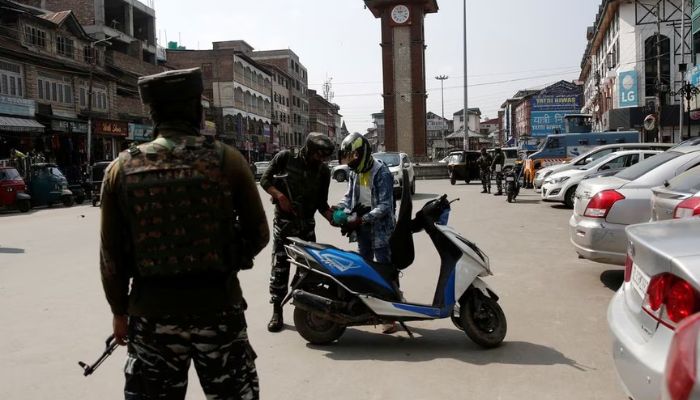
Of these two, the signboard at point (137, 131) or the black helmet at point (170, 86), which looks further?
the signboard at point (137, 131)

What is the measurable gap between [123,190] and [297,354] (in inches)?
109

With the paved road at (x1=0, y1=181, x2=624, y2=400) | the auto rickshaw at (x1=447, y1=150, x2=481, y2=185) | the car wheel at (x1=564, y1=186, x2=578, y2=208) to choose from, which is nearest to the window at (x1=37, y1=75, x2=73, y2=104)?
the auto rickshaw at (x1=447, y1=150, x2=481, y2=185)

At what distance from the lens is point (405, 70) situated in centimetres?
5159

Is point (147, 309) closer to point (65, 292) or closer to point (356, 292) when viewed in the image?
point (356, 292)

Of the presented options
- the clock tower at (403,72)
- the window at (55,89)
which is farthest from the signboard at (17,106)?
the clock tower at (403,72)

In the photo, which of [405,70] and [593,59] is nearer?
[405,70]

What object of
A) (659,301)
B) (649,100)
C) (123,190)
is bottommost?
(659,301)

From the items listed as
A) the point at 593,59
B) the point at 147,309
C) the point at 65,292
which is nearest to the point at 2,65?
the point at 65,292

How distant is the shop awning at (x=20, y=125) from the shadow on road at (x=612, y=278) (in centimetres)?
2595

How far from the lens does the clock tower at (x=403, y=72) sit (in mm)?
51344

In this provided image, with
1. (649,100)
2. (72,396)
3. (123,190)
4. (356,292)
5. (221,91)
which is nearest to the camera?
(123,190)

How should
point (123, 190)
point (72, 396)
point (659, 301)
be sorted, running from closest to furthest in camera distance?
point (123, 190) < point (659, 301) < point (72, 396)

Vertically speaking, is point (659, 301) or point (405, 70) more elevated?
→ point (405, 70)

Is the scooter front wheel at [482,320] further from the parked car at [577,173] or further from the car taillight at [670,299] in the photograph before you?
the parked car at [577,173]
